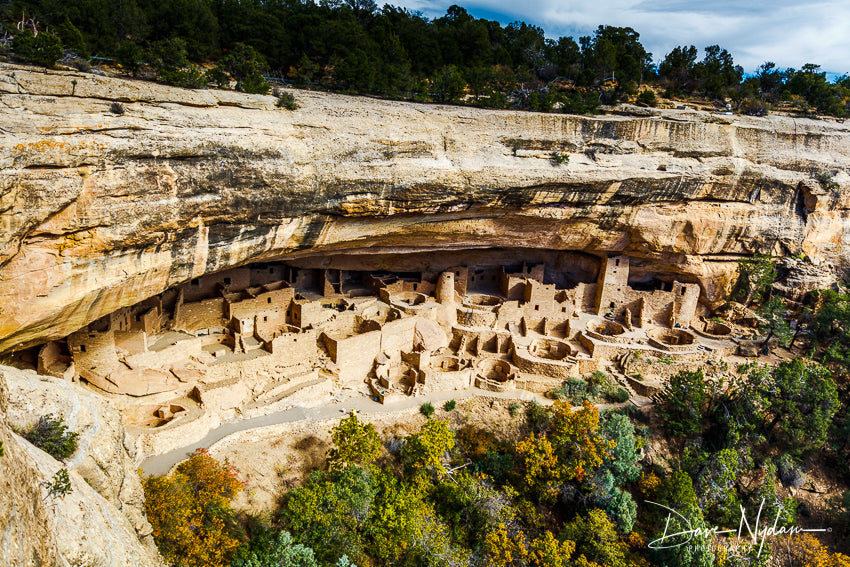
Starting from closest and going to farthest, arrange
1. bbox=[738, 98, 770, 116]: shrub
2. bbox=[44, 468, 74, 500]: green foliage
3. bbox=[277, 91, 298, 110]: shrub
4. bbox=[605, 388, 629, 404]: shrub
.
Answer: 1. bbox=[44, 468, 74, 500]: green foliage
2. bbox=[277, 91, 298, 110]: shrub
3. bbox=[605, 388, 629, 404]: shrub
4. bbox=[738, 98, 770, 116]: shrub

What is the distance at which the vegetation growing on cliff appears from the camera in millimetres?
17234

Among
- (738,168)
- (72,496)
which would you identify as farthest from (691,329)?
(72,496)

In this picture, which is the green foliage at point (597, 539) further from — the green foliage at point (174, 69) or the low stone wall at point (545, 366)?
the green foliage at point (174, 69)

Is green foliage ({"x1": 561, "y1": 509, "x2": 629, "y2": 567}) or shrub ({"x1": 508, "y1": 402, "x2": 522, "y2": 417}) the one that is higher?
shrub ({"x1": 508, "y1": 402, "x2": 522, "y2": 417})

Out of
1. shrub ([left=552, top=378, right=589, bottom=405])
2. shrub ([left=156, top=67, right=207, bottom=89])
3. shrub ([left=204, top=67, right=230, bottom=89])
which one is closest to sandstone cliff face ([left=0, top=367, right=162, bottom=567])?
shrub ([left=156, top=67, right=207, bottom=89])

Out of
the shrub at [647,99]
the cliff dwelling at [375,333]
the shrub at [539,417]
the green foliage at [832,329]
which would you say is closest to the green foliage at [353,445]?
the cliff dwelling at [375,333]

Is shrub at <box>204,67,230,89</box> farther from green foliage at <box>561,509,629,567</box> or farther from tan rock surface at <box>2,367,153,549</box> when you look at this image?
green foliage at <box>561,509,629,567</box>

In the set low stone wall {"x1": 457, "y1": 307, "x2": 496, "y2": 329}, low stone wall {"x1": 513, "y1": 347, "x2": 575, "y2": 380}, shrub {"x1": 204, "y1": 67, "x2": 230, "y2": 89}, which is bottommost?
low stone wall {"x1": 513, "y1": 347, "x2": 575, "y2": 380}

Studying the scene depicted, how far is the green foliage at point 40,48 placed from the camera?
1347 centimetres

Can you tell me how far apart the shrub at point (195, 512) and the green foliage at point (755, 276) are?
2400 cm

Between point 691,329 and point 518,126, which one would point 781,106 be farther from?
point 518,126

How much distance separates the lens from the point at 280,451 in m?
17.4

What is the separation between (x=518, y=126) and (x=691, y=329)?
13.8m

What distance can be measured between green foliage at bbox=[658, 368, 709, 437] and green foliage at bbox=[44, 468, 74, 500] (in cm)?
1974
